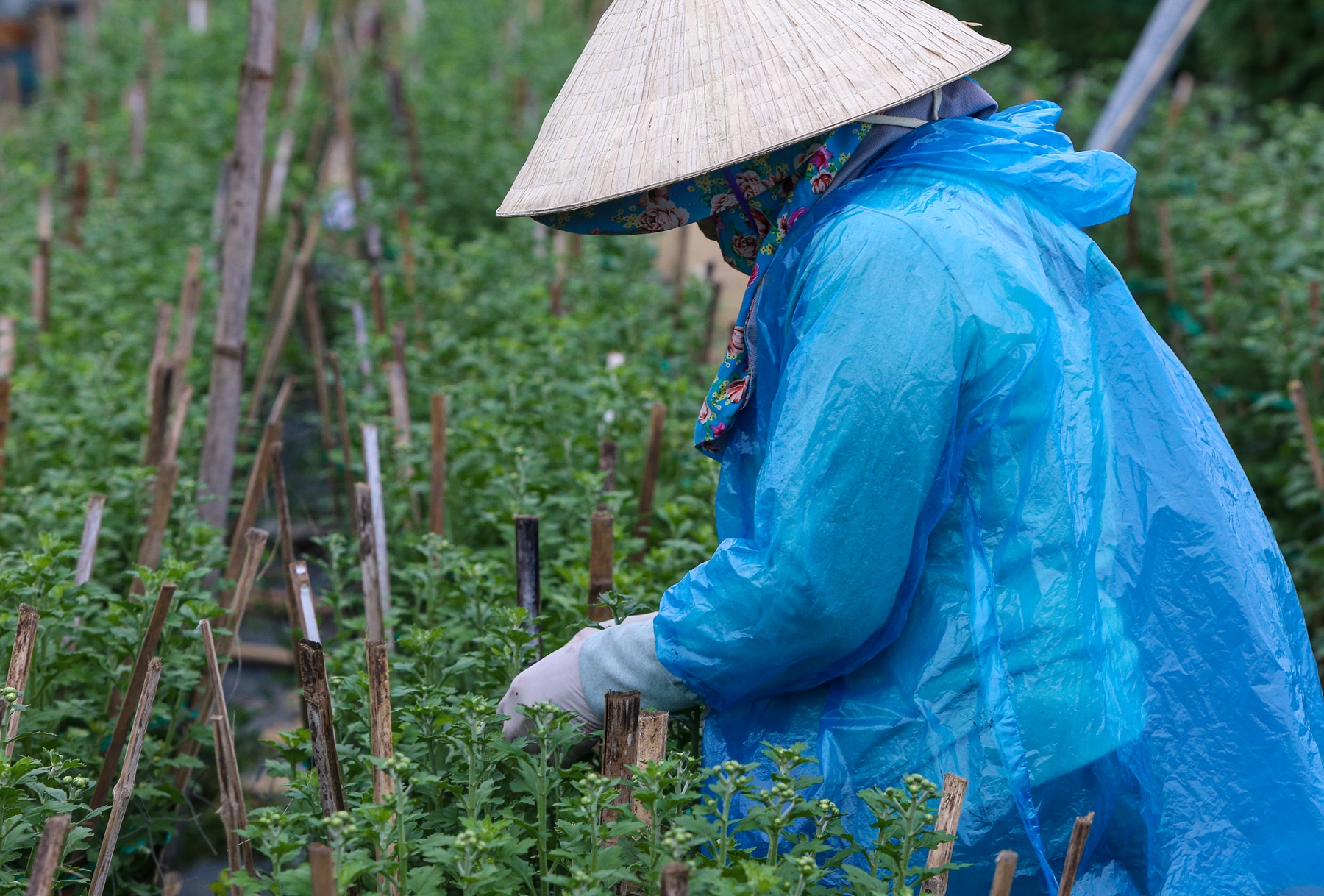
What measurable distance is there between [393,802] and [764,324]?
73 cm

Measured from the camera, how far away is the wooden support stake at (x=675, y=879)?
1242mm

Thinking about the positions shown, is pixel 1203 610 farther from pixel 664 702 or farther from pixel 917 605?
pixel 664 702

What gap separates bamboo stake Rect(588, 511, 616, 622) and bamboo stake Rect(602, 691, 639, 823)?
18.8 inches

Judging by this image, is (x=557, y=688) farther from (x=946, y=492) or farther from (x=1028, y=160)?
(x=1028, y=160)

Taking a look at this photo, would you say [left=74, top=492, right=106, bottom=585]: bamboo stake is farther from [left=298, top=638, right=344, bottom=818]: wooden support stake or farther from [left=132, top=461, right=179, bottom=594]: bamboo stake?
[left=298, top=638, right=344, bottom=818]: wooden support stake

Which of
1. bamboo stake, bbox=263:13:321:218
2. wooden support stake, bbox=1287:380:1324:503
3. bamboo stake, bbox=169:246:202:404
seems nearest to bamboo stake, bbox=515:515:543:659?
bamboo stake, bbox=169:246:202:404

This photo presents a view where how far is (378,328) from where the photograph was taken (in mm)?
3775

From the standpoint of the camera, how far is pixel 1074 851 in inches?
54.7

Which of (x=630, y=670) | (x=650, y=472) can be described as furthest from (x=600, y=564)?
(x=650, y=472)

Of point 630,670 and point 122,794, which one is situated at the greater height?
point 630,670

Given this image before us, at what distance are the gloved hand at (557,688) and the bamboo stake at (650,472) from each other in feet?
3.09

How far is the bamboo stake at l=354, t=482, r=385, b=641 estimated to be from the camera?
7.30 feet

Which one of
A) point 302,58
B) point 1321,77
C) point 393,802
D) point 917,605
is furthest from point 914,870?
point 1321,77

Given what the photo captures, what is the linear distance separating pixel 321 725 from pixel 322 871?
0.35 meters
